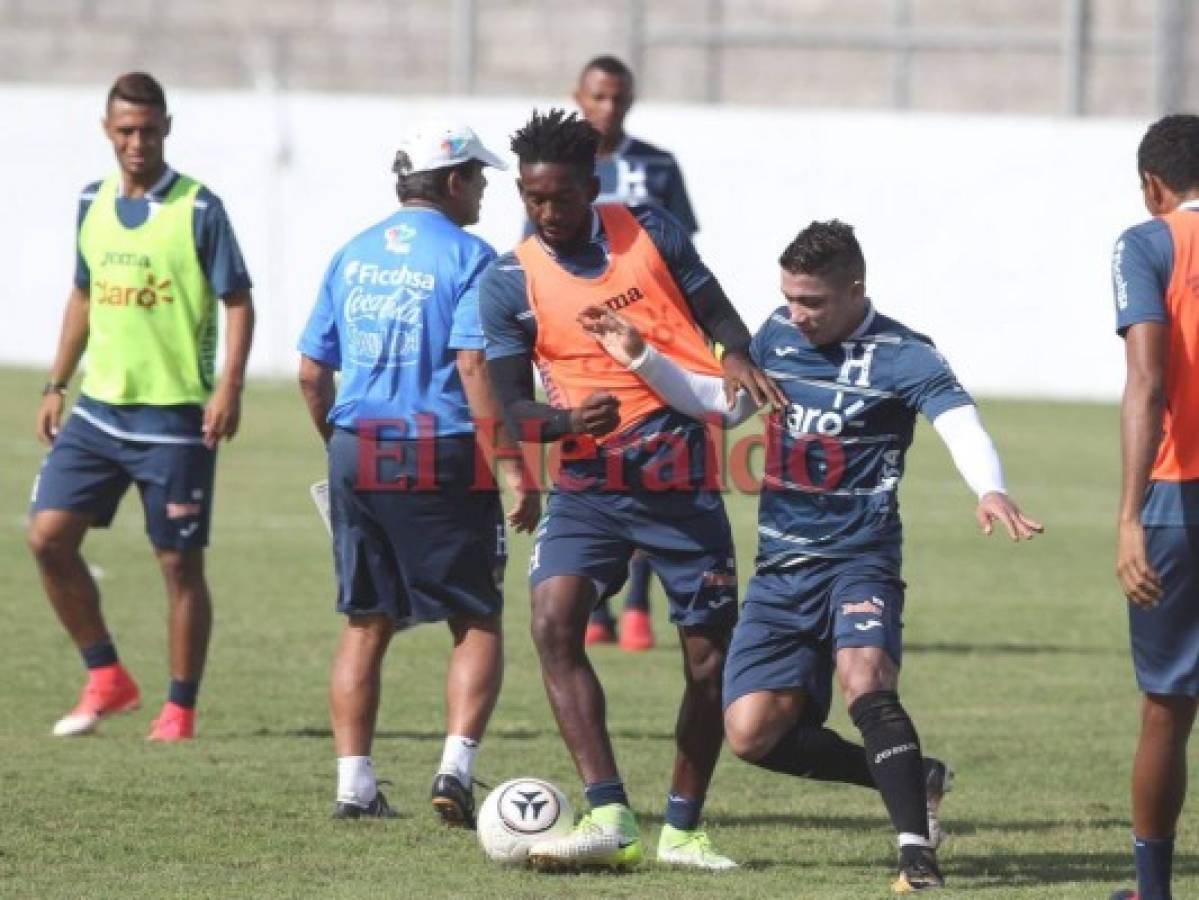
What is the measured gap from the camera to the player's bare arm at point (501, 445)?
7875 mm

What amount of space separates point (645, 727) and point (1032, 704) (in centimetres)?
178

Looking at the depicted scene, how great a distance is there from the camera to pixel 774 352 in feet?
24.6

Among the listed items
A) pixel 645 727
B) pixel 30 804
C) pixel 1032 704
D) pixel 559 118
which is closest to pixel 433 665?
pixel 645 727

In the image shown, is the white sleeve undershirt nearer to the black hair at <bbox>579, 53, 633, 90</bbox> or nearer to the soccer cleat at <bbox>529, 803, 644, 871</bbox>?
the soccer cleat at <bbox>529, 803, 644, 871</bbox>

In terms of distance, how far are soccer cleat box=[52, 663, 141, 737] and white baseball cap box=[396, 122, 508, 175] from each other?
9.09 ft

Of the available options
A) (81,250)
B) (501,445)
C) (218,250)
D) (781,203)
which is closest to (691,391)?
(501,445)

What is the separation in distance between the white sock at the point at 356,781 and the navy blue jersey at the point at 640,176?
4.71 m

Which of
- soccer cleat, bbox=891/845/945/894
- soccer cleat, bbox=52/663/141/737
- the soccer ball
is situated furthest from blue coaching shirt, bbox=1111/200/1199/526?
soccer cleat, bbox=52/663/141/737

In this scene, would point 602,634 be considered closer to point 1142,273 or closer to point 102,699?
point 102,699

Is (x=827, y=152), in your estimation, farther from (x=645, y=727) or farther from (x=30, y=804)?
(x=30, y=804)

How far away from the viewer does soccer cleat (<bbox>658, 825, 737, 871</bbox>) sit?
24.8 ft

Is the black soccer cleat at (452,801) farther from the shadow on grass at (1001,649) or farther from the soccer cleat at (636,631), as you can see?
the shadow on grass at (1001,649)

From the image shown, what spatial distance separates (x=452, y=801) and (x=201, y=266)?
280cm

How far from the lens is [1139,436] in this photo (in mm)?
6422
